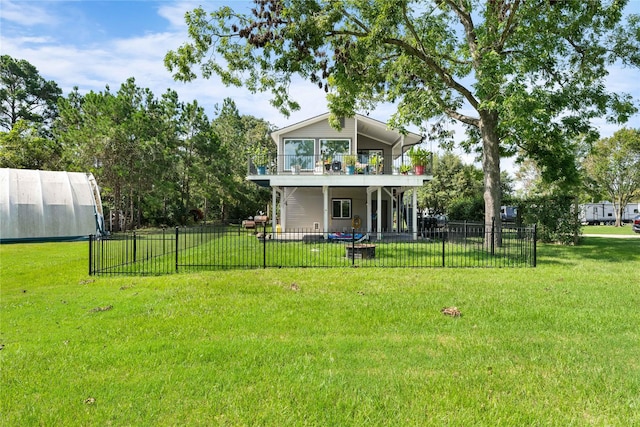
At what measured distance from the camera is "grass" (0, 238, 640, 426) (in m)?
3.46

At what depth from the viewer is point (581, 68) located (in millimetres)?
17062

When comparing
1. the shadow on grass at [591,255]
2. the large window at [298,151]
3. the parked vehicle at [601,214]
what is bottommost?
the shadow on grass at [591,255]

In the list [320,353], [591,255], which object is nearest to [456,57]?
[591,255]

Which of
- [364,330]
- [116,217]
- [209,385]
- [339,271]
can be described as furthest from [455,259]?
[116,217]

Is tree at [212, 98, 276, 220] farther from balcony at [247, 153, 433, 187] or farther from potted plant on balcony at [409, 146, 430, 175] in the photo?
potted plant on balcony at [409, 146, 430, 175]

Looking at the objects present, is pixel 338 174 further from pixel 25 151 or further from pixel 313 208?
pixel 25 151

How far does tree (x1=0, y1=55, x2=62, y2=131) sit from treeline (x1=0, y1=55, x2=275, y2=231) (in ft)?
55.8

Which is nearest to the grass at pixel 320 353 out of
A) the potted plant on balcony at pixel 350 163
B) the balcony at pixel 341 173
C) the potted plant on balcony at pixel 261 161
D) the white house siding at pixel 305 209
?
the balcony at pixel 341 173

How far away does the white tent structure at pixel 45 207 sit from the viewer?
21750 millimetres

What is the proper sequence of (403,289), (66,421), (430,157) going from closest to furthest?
(66,421)
(403,289)
(430,157)

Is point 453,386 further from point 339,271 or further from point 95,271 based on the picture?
point 95,271

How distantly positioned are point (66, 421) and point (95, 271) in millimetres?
8253

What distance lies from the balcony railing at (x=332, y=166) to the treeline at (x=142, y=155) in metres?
12.2

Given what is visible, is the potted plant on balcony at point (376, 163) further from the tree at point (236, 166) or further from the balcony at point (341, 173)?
the tree at point (236, 166)
